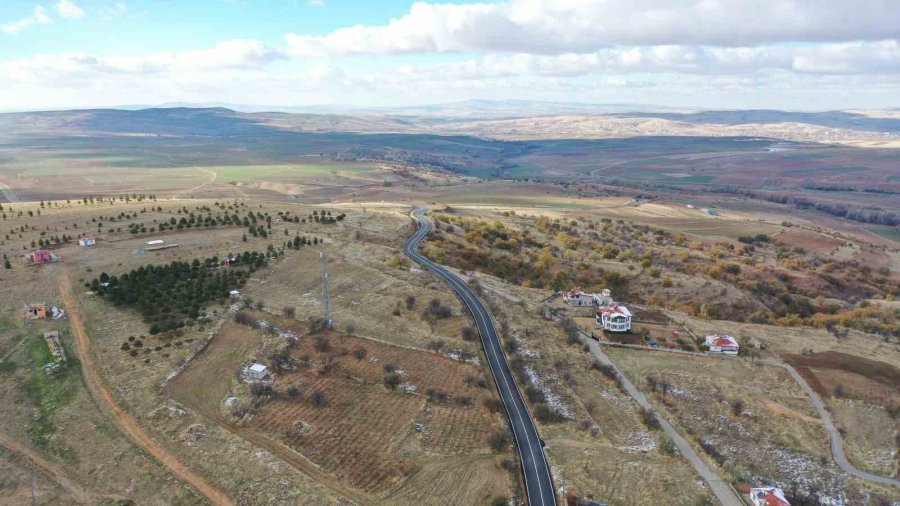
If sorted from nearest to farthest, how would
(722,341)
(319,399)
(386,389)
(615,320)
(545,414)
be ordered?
(319,399)
(545,414)
(386,389)
(722,341)
(615,320)

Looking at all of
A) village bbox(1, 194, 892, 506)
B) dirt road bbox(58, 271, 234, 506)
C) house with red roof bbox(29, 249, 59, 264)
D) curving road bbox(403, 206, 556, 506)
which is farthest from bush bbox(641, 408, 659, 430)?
house with red roof bbox(29, 249, 59, 264)

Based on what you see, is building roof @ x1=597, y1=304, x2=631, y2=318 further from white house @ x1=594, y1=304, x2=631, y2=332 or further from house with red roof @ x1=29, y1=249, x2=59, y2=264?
house with red roof @ x1=29, y1=249, x2=59, y2=264

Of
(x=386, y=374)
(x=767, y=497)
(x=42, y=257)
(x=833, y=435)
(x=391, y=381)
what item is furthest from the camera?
(x=42, y=257)

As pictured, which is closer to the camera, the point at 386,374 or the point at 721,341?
the point at 386,374

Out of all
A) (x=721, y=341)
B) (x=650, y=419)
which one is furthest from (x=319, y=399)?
(x=721, y=341)

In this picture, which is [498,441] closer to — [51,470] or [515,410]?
[515,410]

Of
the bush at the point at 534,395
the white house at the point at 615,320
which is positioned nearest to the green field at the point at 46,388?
the bush at the point at 534,395
